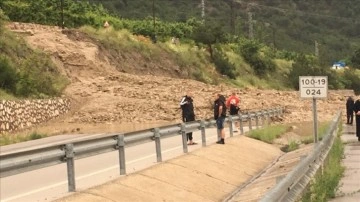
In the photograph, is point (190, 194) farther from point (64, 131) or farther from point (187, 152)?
point (64, 131)

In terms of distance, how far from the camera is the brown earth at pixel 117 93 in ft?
150

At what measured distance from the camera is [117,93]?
167 feet

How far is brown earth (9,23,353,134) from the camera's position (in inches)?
1800

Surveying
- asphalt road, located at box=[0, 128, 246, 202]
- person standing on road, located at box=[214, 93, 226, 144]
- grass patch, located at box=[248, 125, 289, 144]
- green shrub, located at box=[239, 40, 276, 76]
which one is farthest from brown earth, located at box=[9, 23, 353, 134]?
asphalt road, located at box=[0, 128, 246, 202]

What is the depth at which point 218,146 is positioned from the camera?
2125 cm

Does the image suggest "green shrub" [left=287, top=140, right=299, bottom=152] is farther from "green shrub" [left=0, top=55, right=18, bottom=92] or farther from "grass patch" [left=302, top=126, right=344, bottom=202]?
"green shrub" [left=0, top=55, right=18, bottom=92]

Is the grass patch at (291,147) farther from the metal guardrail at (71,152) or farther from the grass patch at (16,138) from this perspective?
the grass patch at (16,138)

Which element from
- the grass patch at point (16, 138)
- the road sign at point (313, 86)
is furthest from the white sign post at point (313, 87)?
the grass patch at point (16, 138)

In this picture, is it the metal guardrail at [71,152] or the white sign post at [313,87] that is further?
the white sign post at [313,87]

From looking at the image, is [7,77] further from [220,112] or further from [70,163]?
[70,163]

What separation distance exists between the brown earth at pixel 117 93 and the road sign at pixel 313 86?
23408mm

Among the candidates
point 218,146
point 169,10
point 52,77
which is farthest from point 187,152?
point 169,10

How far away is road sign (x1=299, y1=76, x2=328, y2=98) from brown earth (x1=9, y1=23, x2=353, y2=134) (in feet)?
76.8

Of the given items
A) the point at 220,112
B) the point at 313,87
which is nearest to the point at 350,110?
the point at 220,112
